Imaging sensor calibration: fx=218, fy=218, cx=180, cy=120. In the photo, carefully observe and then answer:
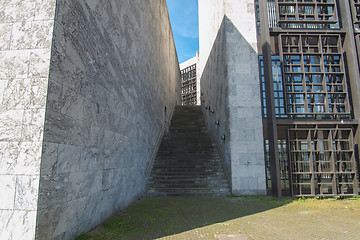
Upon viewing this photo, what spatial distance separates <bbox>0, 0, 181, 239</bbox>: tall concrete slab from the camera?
276cm

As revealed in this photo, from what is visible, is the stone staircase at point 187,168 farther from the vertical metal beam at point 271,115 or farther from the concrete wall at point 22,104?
the concrete wall at point 22,104

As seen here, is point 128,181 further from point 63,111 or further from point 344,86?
point 344,86

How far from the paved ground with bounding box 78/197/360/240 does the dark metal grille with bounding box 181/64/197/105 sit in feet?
68.0

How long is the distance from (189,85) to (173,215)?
23.6 m

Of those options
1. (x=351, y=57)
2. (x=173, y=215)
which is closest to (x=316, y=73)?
(x=351, y=57)

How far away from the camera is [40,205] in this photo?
2.72 m

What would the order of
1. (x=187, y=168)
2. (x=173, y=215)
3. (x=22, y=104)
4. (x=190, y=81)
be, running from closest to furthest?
(x=22, y=104) → (x=173, y=215) → (x=187, y=168) → (x=190, y=81)

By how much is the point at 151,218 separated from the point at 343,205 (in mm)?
5474

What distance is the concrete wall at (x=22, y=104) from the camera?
2.71 m

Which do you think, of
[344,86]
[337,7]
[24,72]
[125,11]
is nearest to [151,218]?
[24,72]

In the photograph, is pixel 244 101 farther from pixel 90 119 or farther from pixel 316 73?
pixel 90 119

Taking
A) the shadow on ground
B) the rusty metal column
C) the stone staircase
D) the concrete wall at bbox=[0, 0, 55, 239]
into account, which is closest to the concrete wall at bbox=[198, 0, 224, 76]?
the rusty metal column

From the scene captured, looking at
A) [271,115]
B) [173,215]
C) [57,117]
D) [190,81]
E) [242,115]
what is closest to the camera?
[57,117]

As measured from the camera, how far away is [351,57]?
7.48 meters
